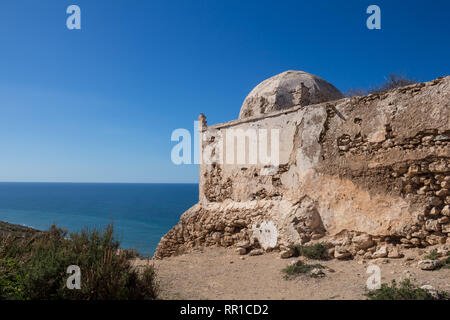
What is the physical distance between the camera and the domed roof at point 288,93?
29.6 ft

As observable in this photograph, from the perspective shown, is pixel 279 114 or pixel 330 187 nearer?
pixel 330 187

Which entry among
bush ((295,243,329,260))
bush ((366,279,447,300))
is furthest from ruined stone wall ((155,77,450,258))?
bush ((366,279,447,300))

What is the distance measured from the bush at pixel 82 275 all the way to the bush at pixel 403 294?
9.44ft

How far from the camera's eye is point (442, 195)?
5.36 meters

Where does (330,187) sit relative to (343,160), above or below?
below

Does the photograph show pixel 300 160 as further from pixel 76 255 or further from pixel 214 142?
pixel 76 255

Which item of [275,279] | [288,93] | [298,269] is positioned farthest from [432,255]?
[288,93]

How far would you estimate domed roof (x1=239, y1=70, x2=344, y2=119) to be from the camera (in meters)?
9.02

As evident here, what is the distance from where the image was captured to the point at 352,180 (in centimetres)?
630

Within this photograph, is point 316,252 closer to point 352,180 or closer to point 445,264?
point 352,180

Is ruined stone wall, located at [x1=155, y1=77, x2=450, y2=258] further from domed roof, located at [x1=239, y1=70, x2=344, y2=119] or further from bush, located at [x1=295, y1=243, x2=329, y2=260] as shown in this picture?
domed roof, located at [x1=239, y1=70, x2=344, y2=119]
